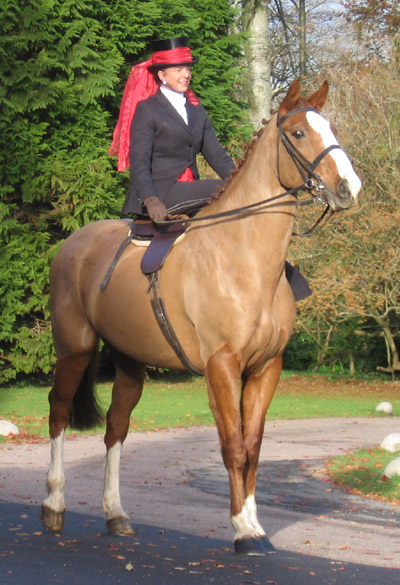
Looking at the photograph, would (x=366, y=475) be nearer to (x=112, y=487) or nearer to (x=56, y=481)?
(x=112, y=487)

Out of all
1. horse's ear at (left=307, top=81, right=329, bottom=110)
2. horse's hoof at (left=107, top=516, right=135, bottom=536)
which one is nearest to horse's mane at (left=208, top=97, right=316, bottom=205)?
horse's ear at (left=307, top=81, right=329, bottom=110)

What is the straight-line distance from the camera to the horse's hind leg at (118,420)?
7027 mm

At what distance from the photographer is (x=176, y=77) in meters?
6.85

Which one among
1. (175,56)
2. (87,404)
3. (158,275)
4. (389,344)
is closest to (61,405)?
(87,404)

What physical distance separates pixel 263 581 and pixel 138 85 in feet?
12.2

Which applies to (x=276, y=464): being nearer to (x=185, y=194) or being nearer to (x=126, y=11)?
(x=185, y=194)

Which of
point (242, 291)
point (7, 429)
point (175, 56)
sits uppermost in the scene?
point (175, 56)

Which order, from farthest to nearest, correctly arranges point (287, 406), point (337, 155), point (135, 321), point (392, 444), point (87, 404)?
1. point (287, 406)
2. point (392, 444)
3. point (87, 404)
4. point (135, 321)
5. point (337, 155)

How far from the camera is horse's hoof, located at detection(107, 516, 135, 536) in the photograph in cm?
672

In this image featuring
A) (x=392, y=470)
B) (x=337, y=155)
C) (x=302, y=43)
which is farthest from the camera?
(x=302, y=43)

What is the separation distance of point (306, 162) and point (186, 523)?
3.06 m

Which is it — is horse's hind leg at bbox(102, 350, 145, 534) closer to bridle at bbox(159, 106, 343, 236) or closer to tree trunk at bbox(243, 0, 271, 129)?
bridle at bbox(159, 106, 343, 236)

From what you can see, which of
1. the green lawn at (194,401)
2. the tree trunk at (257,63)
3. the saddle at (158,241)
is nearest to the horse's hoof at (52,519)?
the saddle at (158,241)

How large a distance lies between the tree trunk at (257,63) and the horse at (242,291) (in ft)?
68.0
